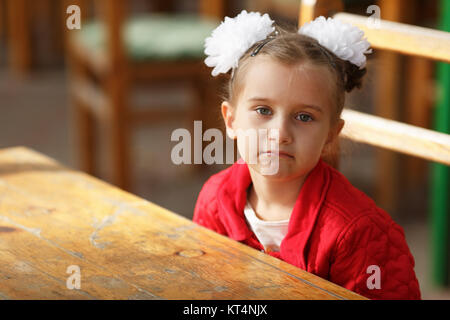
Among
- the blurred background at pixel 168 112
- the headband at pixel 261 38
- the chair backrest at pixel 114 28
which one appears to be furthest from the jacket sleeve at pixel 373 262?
the chair backrest at pixel 114 28

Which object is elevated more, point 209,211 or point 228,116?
point 228,116

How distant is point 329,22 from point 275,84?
0.13m

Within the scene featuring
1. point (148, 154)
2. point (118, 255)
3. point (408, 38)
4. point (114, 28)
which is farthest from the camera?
point (148, 154)

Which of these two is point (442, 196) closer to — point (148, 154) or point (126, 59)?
point (126, 59)

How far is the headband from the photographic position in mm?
1015

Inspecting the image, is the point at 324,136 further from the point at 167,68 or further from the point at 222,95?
the point at 167,68

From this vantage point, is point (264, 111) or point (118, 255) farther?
point (264, 111)

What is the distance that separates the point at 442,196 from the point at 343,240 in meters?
1.18

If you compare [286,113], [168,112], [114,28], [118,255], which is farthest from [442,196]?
[118,255]

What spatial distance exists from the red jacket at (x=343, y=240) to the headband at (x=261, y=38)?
6.4 inches

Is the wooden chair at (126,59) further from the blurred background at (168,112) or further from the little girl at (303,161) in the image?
the little girl at (303,161)

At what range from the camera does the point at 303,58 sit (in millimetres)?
978

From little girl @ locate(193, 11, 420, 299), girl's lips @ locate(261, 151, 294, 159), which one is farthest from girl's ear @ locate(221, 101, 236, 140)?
girl's lips @ locate(261, 151, 294, 159)

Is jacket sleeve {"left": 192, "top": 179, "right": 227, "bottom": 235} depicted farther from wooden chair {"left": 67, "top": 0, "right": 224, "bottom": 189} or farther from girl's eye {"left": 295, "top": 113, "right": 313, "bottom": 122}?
wooden chair {"left": 67, "top": 0, "right": 224, "bottom": 189}
